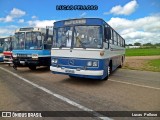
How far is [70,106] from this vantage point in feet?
21.3

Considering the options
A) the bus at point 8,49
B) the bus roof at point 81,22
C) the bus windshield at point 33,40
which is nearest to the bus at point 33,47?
the bus windshield at point 33,40

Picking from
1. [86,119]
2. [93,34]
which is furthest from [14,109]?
[93,34]

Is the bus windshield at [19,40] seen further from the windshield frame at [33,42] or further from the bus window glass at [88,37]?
the bus window glass at [88,37]

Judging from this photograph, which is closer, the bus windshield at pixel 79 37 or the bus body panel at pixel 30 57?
the bus windshield at pixel 79 37

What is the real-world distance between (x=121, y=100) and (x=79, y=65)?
296cm

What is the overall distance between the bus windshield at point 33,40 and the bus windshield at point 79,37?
13.7 ft

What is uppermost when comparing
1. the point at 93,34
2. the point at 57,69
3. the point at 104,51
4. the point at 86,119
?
the point at 93,34

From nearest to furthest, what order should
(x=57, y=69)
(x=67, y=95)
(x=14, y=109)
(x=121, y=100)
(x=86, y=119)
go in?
(x=86, y=119) → (x=14, y=109) → (x=121, y=100) → (x=67, y=95) → (x=57, y=69)

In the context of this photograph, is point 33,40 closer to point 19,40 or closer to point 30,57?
point 30,57

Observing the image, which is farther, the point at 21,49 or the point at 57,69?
the point at 21,49

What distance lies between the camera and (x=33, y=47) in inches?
578

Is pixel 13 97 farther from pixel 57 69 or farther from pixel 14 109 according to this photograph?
pixel 57 69

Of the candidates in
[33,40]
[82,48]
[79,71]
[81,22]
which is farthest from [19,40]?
[79,71]

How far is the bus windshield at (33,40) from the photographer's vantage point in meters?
14.6
